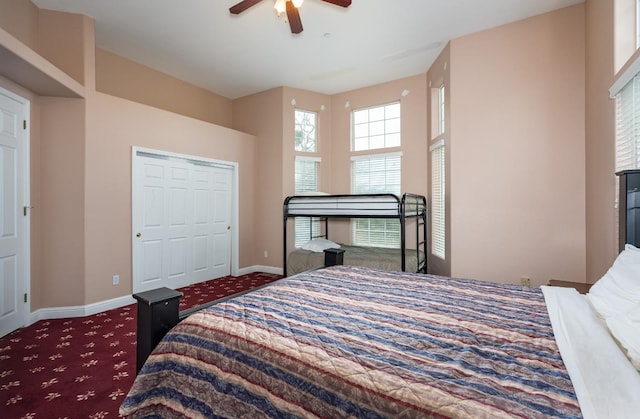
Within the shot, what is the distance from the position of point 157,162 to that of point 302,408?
3.96m

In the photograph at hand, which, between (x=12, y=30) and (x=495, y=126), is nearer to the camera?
(x=12, y=30)

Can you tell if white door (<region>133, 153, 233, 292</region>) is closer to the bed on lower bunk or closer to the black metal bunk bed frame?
the black metal bunk bed frame

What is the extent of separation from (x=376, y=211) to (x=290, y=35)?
2468mm

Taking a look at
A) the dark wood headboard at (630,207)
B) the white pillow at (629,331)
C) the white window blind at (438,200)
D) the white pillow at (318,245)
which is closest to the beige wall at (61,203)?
the white pillow at (318,245)

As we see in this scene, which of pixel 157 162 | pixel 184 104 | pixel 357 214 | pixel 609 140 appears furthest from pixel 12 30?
pixel 609 140

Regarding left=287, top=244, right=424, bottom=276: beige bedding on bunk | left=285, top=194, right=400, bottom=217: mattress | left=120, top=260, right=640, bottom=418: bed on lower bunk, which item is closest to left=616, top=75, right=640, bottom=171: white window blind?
left=120, top=260, right=640, bottom=418: bed on lower bunk

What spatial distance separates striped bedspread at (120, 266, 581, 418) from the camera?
844 millimetres

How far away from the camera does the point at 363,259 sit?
4203 millimetres

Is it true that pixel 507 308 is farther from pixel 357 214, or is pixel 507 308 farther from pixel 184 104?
pixel 184 104

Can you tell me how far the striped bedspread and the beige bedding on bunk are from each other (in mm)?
2382

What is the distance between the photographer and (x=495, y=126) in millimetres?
3518

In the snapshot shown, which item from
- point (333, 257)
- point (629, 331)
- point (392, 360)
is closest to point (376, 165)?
point (333, 257)

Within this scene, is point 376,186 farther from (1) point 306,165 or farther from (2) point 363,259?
(2) point 363,259

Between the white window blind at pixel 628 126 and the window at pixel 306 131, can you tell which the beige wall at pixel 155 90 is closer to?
the window at pixel 306 131
